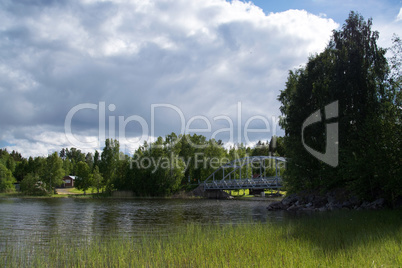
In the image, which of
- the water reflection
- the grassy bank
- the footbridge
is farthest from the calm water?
the footbridge

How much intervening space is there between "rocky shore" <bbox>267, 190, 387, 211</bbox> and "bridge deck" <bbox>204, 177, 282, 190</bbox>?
75.4ft

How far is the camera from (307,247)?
9062 millimetres

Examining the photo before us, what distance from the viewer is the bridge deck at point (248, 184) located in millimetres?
58597

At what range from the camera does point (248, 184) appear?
216 feet

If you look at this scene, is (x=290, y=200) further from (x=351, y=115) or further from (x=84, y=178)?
(x=84, y=178)

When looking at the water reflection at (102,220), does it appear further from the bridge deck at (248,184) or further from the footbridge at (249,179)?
the footbridge at (249,179)

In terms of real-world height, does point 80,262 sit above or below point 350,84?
below

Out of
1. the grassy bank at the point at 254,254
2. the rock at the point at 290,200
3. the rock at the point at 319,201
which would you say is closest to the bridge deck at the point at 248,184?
the rock at the point at 290,200

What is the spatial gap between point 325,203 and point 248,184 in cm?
3693

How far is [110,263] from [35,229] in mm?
10683

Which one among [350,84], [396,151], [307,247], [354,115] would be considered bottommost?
[307,247]

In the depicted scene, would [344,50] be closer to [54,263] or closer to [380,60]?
[380,60]

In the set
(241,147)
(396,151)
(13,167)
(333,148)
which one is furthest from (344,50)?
(13,167)

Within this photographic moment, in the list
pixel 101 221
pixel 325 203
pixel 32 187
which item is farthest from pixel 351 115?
pixel 32 187
